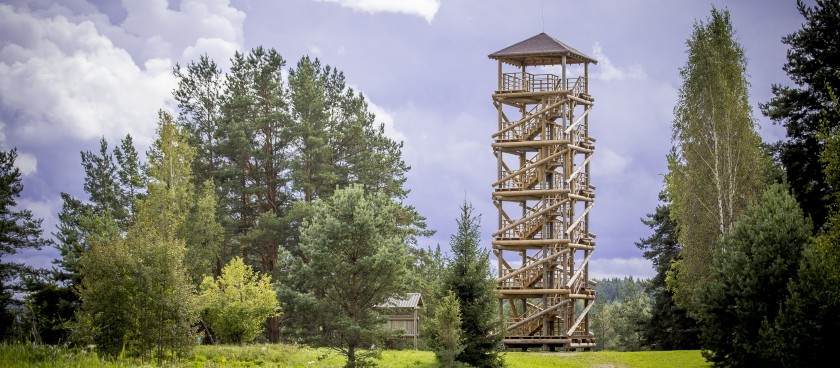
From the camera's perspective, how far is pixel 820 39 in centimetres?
3709

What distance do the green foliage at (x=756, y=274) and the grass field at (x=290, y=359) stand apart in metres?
6.37

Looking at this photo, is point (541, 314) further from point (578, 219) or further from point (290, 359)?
point (290, 359)

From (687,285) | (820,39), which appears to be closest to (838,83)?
(820,39)

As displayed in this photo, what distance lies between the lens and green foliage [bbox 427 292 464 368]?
26656 millimetres

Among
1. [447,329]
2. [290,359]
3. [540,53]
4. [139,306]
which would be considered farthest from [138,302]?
[540,53]

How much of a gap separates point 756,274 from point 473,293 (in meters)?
10.1

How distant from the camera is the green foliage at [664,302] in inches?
1919

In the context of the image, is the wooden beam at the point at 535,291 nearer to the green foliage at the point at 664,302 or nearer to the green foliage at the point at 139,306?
the green foliage at the point at 664,302

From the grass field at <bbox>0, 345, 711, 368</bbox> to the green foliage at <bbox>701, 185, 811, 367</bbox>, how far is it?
6.37m

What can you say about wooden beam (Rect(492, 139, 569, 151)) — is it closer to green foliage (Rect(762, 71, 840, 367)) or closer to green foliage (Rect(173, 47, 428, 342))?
green foliage (Rect(173, 47, 428, 342))

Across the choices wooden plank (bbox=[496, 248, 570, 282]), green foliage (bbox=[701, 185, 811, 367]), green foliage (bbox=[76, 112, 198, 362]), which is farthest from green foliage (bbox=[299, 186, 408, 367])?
wooden plank (bbox=[496, 248, 570, 282])

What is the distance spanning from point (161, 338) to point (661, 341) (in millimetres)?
35789

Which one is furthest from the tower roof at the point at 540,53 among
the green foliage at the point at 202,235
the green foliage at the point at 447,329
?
the green foliage at the point at 447,329

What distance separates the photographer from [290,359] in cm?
2997
